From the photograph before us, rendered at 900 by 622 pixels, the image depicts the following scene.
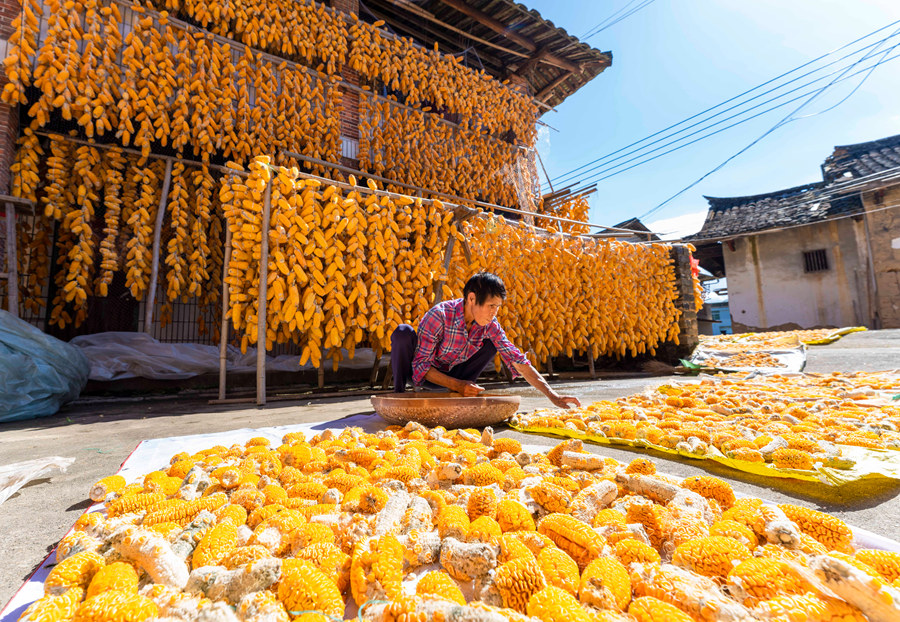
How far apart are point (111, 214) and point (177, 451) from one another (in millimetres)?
4373

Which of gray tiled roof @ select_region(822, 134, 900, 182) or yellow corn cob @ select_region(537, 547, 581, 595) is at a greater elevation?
gray tiled roof @ select_region(822, 134, 900, 182)

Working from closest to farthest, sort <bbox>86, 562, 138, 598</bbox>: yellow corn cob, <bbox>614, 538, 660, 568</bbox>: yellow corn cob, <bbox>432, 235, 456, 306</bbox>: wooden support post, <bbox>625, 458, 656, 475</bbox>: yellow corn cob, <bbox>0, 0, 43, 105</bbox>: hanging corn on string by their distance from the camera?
<bbox>86, 562, 138, 598</bbox>: yellow corn cob < <bbox>614, 538, 660, 568</bbox>: yellow corn cob < <bbox>625, 458, 656, 475</bbox>: yellow corn cob < <bbox>0, 0, 43, 105</bbox>: hanging corn on string < <bbox>432, 235, 456, 306</bbox>: wooden support post

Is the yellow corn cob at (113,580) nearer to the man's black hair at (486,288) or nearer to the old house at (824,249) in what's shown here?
the man's black hair at (486,288)

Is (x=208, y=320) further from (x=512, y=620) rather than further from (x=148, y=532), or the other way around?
(x=512, y=620)

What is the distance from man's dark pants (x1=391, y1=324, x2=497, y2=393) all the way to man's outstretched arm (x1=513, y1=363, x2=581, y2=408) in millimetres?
312

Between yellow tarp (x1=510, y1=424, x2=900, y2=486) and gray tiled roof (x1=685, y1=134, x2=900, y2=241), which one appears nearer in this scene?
yellow tarp (x1=510, y1=424, x2=900, y2=486)

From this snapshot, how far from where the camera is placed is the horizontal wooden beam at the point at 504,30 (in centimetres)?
745

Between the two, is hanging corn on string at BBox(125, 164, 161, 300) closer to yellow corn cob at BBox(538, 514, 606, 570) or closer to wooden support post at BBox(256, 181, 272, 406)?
wooden support post at BBox(256, 181, 272, 406)

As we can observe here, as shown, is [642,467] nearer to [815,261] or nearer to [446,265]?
[446,265]

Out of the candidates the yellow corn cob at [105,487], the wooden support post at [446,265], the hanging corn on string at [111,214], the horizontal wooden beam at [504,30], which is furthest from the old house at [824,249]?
the yellow corn cob at [105,487]

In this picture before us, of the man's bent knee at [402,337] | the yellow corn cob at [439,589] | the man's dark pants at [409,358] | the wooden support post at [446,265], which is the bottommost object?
the yellow corn cob at [439,589]

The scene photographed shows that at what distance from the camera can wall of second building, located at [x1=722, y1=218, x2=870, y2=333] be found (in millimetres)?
12344

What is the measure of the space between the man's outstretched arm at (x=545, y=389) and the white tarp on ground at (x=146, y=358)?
7.81 feet

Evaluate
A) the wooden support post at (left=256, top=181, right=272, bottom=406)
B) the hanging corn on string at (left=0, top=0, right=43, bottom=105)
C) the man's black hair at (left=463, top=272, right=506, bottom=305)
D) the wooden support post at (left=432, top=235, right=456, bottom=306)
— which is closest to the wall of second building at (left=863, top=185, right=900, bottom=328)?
the wooden support post at (left=432, top=235, right=456, bottom=306)
